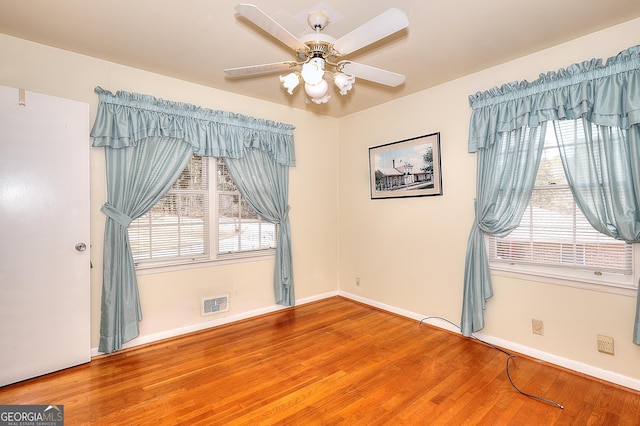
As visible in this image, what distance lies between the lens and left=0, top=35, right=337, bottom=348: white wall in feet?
8.47

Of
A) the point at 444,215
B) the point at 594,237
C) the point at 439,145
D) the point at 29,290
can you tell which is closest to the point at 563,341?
the point at 594,237

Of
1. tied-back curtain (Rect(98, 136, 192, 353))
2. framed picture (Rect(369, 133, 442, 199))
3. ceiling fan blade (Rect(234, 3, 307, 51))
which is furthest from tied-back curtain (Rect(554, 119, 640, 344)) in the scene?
tied-back curtain (Rect(98, 136, 192, 353))

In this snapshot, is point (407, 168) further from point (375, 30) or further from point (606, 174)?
point (375, 30)

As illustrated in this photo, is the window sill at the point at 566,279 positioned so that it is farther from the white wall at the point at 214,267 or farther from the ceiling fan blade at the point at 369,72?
the white wall at the point at 214,267

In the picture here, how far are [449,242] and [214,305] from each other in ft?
8.53

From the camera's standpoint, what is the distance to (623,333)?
90.0 inches

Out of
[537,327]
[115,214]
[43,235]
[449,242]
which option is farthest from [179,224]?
[537,327]

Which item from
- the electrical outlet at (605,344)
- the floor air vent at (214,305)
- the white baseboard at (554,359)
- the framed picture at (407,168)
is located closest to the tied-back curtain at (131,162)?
the floor air vent at (214,305)

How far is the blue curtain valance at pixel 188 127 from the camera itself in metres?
2.78

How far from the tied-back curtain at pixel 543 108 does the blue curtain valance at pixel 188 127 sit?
2174 mm

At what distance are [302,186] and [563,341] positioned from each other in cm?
309

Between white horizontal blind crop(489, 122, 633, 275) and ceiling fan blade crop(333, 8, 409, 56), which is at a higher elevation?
ceiling fan blade crop(333, 8, 409, 56)

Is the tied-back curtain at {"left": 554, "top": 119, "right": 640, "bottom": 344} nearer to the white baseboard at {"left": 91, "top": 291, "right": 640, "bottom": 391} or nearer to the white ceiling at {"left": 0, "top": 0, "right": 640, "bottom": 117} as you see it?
the white baseboard at {"left": 91, "top": 291, "right": 640, "bottom": 391}

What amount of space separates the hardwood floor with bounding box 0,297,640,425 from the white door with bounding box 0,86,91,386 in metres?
0.25
